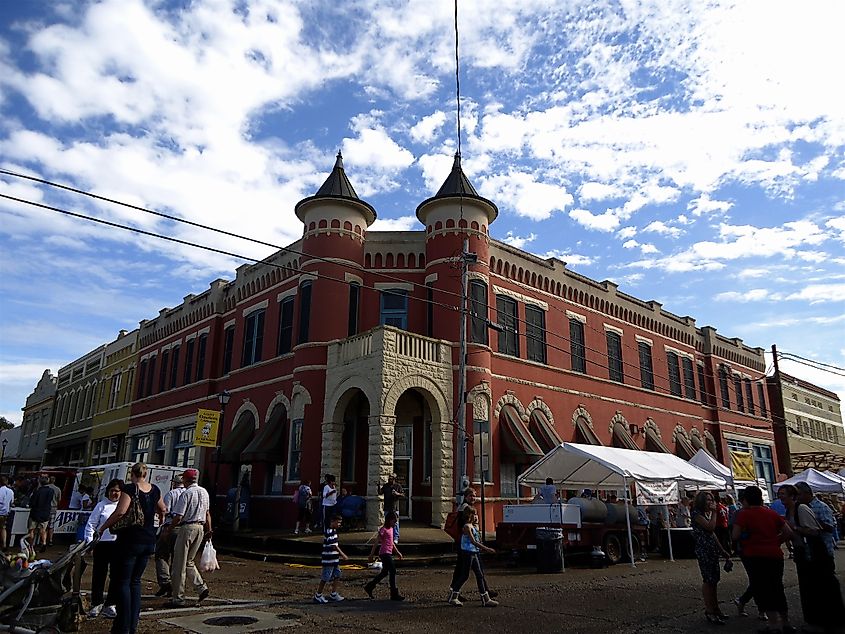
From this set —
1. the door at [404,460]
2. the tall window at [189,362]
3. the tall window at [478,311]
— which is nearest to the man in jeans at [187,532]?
the door at [404,460]

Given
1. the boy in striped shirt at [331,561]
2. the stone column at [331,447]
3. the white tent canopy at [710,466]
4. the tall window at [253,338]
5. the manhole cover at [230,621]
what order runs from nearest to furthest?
the manhole cover at [230,621] < the boy in striped shirt at [331,561] < the stone column at [331,447] < the white tent canopy at [710,466] < the tall window at [253,338]

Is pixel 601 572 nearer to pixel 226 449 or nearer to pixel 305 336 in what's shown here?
pixel 305 336

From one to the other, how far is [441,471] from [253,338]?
1111cm

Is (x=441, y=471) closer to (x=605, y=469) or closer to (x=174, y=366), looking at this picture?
(x=605, y=469)

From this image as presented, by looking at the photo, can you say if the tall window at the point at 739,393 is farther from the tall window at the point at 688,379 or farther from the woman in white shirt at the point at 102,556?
the woman in white shirt at the point at 102,556

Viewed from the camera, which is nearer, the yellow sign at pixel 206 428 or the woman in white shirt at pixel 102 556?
the woman in white shirt at pixel 102 556

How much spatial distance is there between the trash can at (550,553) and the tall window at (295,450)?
32.0ft

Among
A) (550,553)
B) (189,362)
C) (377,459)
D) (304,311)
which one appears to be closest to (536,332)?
(304,311)

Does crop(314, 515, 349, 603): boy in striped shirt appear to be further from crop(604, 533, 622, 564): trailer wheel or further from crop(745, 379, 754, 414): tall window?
crop(745, 379, 754, 414): tall window

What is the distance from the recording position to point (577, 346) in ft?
89.7

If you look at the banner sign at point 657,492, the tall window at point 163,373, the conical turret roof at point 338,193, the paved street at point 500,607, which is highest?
the conical turret roof at point 338,193

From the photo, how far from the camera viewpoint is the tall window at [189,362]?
31.0 m

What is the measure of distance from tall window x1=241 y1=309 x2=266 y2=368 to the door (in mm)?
7908

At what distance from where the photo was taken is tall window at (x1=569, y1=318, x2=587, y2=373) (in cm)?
2694
